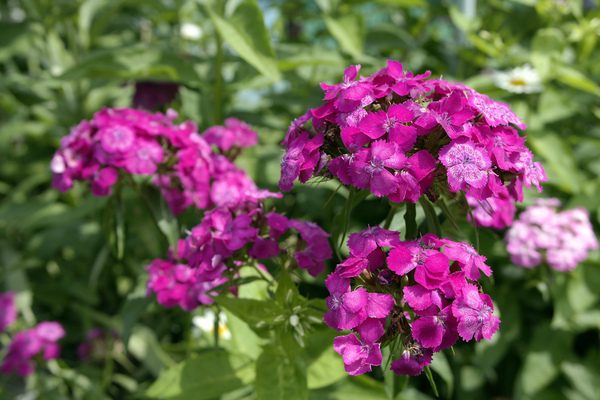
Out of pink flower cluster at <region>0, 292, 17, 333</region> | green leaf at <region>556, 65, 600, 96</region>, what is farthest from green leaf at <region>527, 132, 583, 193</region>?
pink flower cluster at <region>0, 292, 17, 333</region>

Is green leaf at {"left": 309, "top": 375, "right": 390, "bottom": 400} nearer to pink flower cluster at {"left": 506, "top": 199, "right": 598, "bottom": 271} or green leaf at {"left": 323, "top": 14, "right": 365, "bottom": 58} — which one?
pink flower cluster at {"left": 506, "top": 199, "right": 598, "bottom": 271}

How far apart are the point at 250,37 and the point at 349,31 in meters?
0.65

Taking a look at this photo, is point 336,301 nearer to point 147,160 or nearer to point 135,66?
point 147,160

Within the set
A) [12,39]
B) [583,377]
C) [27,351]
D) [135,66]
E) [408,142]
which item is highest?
[408,142]

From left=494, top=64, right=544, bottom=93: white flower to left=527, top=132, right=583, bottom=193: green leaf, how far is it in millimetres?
243

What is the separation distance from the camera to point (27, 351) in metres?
2.11

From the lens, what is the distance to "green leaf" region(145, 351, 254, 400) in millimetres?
1384

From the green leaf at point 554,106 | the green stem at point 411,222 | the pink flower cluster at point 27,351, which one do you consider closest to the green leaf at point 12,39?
the pink flower cluster at point 27,351

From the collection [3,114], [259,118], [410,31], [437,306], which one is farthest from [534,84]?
[3,114]

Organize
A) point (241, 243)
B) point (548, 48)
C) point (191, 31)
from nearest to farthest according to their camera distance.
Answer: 1. point (241, 243)
2. point (548, 48)
3. point (191, 31)

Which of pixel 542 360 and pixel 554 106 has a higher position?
pixel 554 106

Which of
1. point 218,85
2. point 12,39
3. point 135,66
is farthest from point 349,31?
point 12,39

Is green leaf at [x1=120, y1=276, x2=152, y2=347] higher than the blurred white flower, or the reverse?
green leaf at [x1=120, y1=276, x2=152, y2=347]

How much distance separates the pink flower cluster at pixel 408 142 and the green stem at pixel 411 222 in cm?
8
